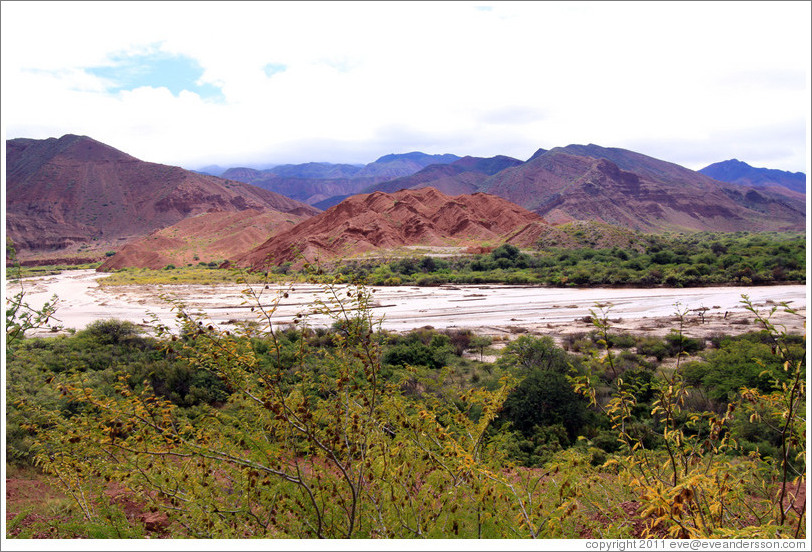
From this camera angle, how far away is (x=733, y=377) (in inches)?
531

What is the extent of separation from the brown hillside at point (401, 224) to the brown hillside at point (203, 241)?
1141 centimetres

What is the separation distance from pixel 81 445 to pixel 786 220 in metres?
166

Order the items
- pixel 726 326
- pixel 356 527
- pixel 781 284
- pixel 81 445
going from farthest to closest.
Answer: pixel 781 284, pixel 726 326, pixel 356 527, pixel 81 445

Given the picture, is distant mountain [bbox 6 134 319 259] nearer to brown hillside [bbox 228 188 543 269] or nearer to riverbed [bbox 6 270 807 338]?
brown hillside [bbox 228 188 543 269]

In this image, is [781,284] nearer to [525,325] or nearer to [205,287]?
[525,325]

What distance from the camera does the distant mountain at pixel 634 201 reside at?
12256 centimetres

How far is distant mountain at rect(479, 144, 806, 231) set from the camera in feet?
402

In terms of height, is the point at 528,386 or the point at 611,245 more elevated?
the point at 611,245

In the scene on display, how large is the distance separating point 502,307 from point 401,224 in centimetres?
4359

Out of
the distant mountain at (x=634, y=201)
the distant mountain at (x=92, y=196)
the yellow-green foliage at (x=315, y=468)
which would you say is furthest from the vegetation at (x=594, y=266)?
the distant mountain at (x=634, y=201)

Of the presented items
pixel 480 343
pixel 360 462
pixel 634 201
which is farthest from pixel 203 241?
pixel 634 201

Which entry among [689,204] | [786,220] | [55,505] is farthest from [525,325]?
[786,220]

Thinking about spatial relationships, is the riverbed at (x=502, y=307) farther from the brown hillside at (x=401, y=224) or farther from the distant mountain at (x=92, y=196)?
the distant mountain at (x=92, y=196)

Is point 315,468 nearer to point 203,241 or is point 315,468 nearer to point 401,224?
point 401,224
